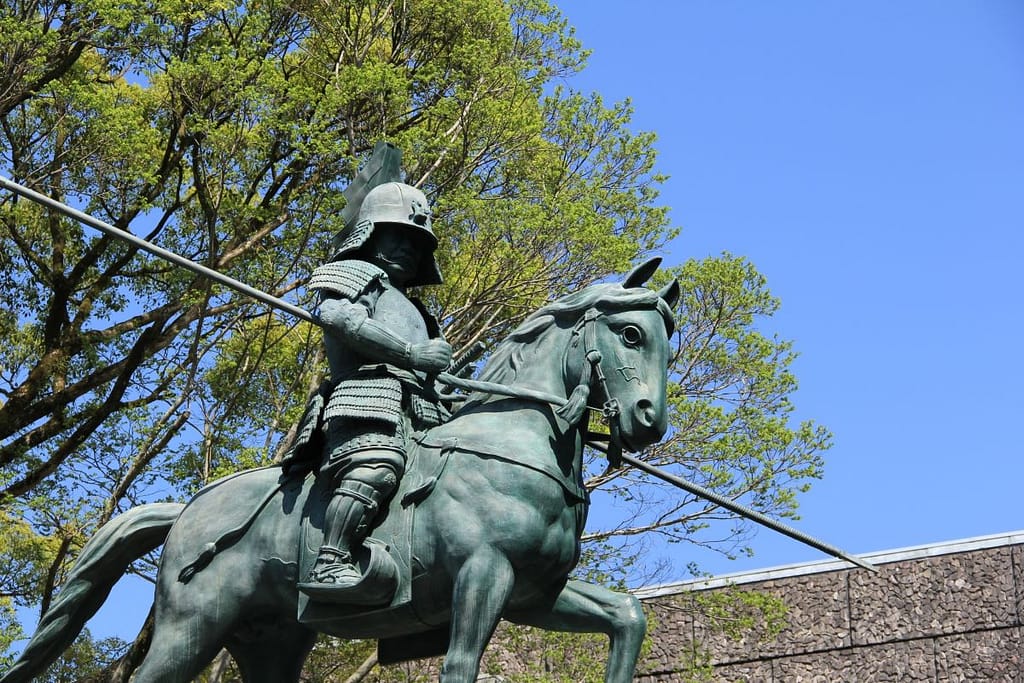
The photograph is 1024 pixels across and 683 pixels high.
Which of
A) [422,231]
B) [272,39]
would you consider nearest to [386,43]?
[272,39]

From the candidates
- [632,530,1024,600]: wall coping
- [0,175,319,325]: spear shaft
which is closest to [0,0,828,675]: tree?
[632,530,1024,600]: wall coping

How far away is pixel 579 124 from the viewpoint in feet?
54.9

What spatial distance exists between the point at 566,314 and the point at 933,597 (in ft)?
39.1

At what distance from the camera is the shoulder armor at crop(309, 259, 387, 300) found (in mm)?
6211

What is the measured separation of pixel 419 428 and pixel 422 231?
861mm

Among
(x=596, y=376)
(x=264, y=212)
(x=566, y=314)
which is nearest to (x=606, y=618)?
(x=596, y=376)

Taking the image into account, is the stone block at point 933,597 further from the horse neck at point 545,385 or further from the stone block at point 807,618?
the horse neck at point 545,385

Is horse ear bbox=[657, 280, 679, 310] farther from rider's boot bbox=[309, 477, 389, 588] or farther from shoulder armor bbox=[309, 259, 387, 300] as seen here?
rider's boot bbox=[309, 477, 389, 588]

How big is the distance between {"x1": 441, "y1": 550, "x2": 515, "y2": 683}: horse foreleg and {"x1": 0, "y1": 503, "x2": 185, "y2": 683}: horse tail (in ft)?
5.34

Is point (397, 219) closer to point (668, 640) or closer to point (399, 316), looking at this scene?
point (399, 316)

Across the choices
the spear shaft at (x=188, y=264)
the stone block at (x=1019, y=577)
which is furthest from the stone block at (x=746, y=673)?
the spear shaft at (x=188, y=264)

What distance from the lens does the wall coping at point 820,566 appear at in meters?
16.3

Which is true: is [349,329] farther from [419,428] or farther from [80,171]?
[80,171]

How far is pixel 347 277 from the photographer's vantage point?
6270mm
